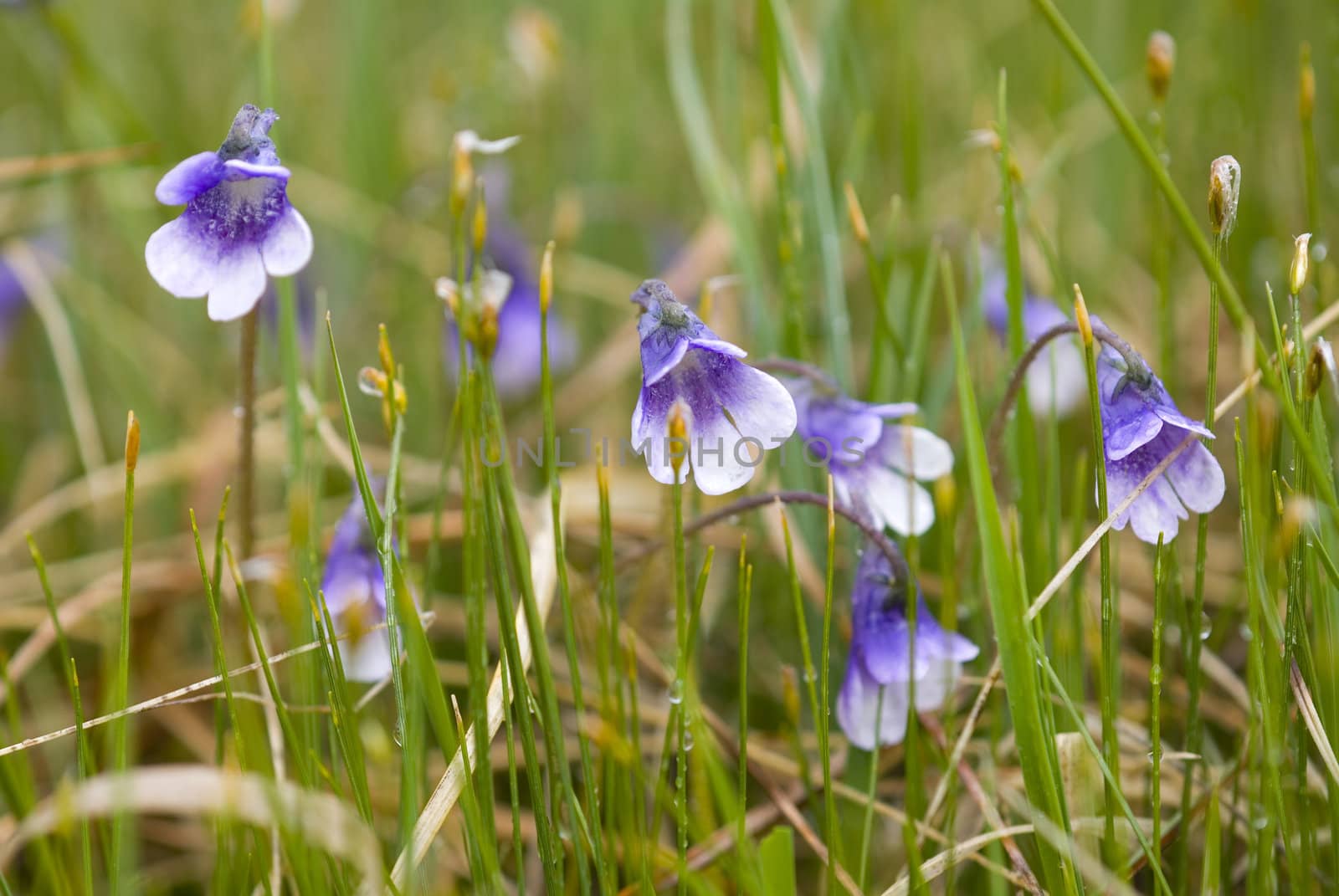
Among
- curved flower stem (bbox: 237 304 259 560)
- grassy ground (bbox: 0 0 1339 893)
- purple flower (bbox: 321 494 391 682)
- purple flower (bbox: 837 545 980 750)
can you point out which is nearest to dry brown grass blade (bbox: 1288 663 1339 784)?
grassy ground (bbox: 0 0 1339 893)

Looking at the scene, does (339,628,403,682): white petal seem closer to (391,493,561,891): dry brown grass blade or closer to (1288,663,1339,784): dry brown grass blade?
(391,493,561,891): dry brown grass blade

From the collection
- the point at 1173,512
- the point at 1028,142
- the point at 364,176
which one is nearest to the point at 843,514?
the point at 1173,512

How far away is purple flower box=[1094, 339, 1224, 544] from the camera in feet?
3.18

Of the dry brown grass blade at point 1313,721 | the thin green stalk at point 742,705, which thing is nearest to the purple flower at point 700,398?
the thin green stalk at point 742,705

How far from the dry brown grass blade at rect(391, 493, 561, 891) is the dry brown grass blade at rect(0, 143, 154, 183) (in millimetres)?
826

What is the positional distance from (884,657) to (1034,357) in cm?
33

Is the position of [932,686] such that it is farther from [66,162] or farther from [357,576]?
[66,162]

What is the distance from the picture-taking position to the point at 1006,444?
1562 mm

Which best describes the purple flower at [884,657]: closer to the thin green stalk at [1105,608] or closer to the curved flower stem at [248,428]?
the thin green stalk at [1105,608]

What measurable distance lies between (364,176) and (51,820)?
7.10ft

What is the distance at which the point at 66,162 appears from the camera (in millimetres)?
1646

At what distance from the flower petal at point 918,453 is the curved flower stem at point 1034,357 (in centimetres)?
5

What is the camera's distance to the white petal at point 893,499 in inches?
47.4

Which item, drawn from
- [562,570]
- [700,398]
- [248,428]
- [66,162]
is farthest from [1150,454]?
[66,162]
